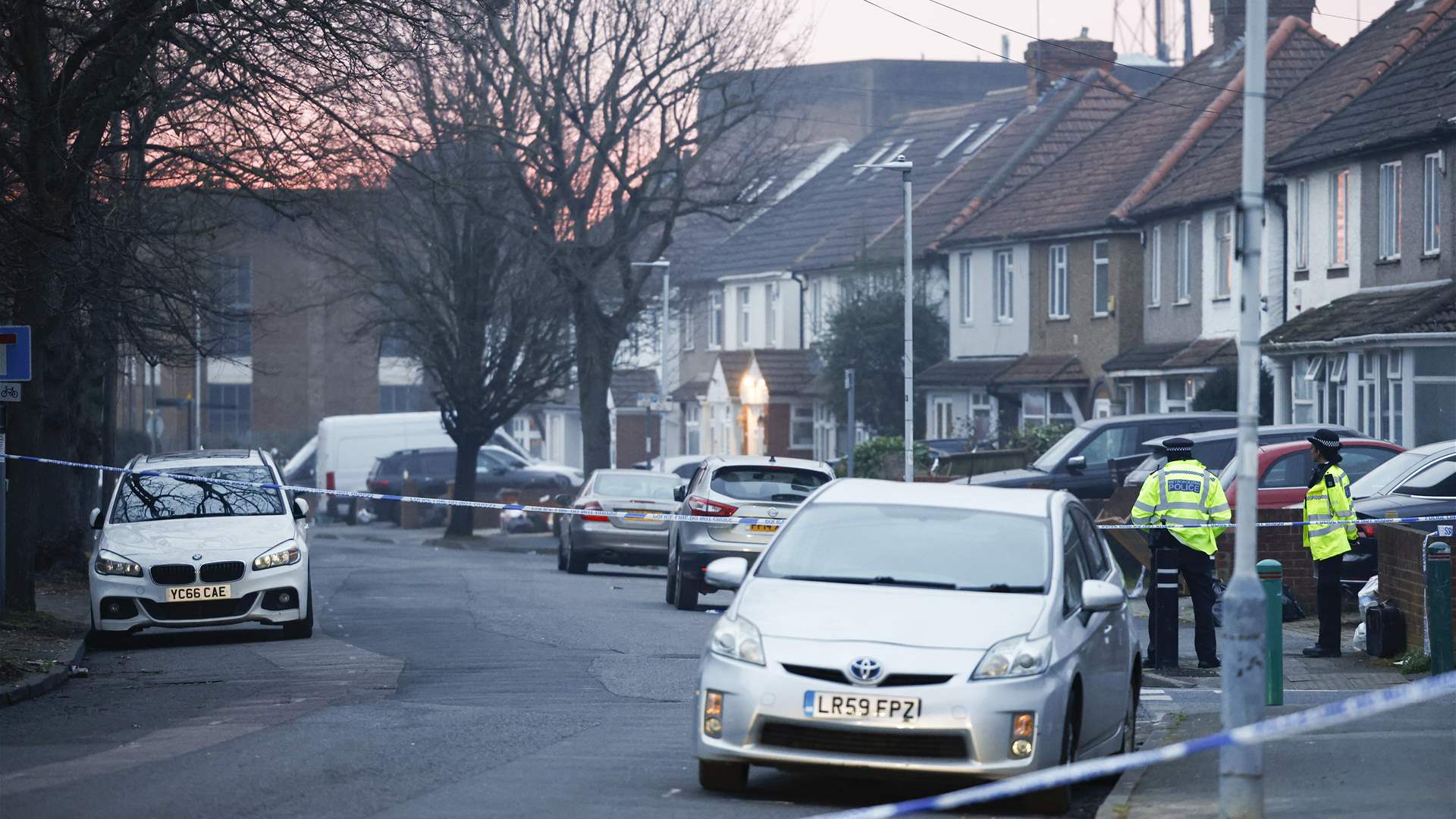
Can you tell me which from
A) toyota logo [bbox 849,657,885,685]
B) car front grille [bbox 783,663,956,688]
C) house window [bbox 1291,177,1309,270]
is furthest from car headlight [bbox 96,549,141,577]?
house window [bbox 1291,177,1309,270]

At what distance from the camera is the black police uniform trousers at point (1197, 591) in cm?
1488

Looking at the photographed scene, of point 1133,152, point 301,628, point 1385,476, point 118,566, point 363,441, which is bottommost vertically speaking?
point 301,628

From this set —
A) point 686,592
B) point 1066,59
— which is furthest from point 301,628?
point 1066,59

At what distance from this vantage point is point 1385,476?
1892 centimetres

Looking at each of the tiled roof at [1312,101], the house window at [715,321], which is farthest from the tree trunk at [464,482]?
the house window at [715,321]

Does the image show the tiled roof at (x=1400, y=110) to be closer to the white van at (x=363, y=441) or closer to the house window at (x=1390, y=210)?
the house window at (x=1390, y=210)

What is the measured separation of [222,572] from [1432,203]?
21.3 metres

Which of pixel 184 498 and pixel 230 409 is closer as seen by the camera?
pixel 184 498

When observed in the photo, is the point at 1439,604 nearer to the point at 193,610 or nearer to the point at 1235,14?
the point at 193,610

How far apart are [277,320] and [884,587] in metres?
77.1

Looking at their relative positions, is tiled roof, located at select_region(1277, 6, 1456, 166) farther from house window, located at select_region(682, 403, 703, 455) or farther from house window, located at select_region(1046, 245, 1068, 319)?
house window, located at select_region(682, 403, 703, 455)

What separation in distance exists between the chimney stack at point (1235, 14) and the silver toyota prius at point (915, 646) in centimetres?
3944

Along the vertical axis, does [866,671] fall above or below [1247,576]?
below

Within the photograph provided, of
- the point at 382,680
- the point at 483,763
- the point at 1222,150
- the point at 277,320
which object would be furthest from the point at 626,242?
the point at 277,320
